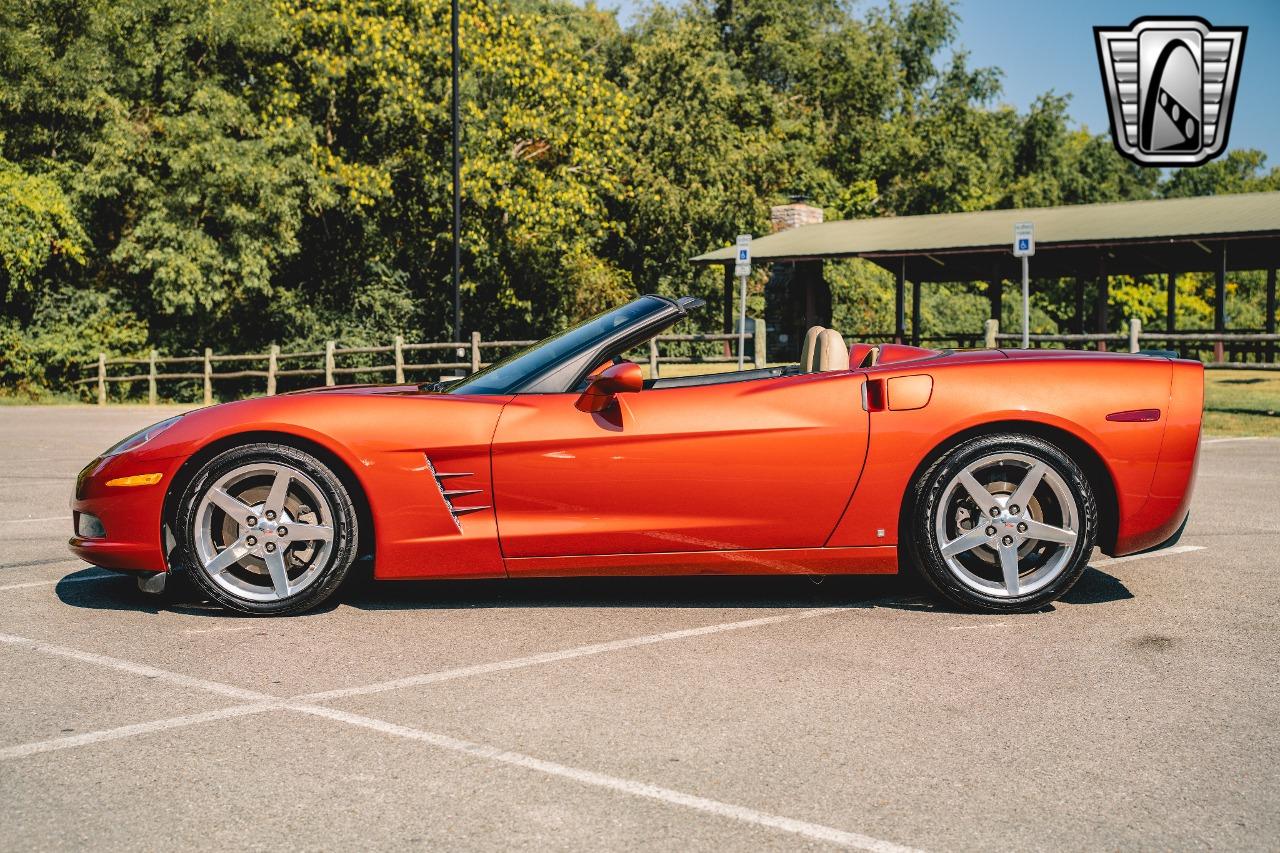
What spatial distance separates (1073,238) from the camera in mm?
27875

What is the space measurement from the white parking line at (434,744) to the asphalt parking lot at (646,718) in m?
0.01

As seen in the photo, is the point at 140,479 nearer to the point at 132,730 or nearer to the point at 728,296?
the point at 132,730

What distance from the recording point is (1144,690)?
411cm

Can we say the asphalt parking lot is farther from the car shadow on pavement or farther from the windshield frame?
the windshield frame

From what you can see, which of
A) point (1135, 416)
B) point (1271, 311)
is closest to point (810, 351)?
point (1135, 416)

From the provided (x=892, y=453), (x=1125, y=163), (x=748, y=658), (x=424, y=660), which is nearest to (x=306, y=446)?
(x=424, y=660)

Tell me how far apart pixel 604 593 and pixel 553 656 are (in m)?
1.12

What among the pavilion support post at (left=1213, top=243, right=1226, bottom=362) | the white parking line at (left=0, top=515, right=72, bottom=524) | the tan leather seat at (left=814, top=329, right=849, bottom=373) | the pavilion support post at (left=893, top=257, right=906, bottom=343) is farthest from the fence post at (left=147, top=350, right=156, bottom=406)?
the tan leather seat at (left=814, top=329, right=849, bottom=373)

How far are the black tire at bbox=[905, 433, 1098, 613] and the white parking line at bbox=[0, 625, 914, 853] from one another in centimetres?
219

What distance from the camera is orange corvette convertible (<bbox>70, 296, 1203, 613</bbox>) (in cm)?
498

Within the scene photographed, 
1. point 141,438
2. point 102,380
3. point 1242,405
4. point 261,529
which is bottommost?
point 1242,405

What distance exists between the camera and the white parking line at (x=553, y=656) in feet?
13.5

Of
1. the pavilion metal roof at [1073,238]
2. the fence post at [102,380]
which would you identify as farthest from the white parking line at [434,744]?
the fence post at [102,380]

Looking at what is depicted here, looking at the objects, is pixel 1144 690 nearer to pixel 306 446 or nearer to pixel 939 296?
pixel 306 446
